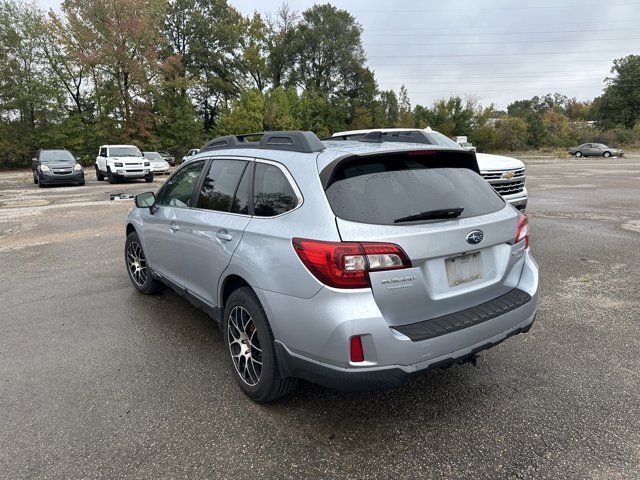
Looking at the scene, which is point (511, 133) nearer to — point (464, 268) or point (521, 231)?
point (521, 231)


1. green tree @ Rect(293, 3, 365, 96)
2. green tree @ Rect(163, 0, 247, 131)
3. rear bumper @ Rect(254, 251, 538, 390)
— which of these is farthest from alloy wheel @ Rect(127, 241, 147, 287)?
green tree @ Rect(293, 3, 365, 96)

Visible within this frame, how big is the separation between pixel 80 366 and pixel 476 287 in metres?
3.02

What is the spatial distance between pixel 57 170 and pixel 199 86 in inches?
1502

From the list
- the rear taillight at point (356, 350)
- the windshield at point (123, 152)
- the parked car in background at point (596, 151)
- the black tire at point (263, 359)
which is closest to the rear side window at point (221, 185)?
the black tire at point (263, 359)

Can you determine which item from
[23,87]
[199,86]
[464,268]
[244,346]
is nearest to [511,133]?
[199,86]

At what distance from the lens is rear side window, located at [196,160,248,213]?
3266 mm

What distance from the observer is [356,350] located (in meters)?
2.27

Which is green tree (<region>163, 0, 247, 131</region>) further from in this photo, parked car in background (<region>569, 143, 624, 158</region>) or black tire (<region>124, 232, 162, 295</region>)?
black tire (<region>124, 232, 162, 295</region>)

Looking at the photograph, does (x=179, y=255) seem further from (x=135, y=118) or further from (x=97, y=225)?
(x=135, y=118)

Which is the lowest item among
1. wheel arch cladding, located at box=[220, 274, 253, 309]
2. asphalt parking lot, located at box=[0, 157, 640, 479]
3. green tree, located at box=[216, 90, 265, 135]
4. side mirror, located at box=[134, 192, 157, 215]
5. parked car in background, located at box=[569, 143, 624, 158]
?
asphalt parking lot, located at box=[0, 157, 640, 479]

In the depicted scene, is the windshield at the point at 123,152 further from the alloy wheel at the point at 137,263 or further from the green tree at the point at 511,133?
the green tree at the point at 511,133

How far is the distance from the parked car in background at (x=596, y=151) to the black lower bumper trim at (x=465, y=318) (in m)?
51.9

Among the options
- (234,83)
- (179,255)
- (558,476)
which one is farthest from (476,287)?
(234,83)

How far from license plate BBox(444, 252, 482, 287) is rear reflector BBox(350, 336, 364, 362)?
0.67 meters
